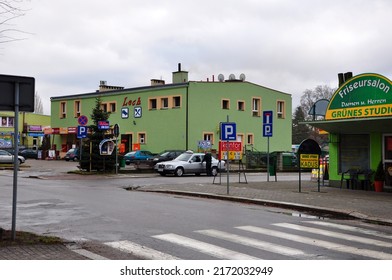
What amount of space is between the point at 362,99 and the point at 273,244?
11914 mm

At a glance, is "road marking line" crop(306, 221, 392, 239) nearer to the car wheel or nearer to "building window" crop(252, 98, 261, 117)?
the car wheel

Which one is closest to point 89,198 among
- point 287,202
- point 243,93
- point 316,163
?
point 287,202

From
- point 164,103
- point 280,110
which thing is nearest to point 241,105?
point 280,110

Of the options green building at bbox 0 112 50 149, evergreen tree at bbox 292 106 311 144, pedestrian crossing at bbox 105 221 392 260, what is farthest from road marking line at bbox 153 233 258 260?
evergreen tree at bbox 292 106 311 144

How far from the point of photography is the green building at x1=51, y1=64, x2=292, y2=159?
150ft

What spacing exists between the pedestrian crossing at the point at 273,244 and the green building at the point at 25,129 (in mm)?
66972

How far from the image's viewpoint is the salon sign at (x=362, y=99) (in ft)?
59.3

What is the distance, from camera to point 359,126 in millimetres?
18516

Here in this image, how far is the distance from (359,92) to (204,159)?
1254 cm

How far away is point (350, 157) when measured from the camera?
66.1ft

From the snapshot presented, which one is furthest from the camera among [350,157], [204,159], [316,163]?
[204,159]

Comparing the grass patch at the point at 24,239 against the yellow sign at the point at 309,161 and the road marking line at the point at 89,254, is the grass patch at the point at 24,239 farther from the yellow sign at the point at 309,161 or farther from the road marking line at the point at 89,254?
the yellow sign at the point at 309,161

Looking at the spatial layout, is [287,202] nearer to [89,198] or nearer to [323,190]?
[323,190]

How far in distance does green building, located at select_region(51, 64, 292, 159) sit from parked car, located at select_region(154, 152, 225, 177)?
13073 millimetres
